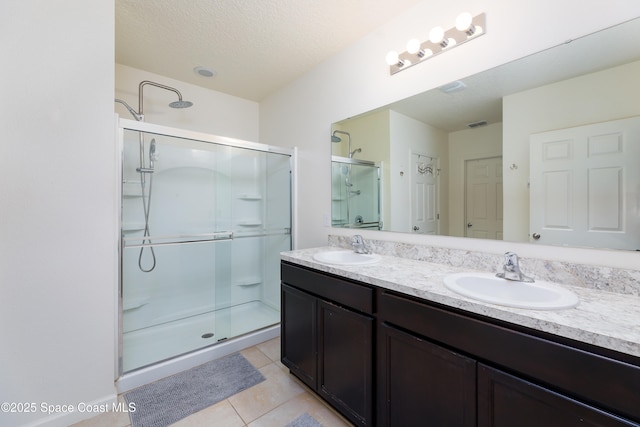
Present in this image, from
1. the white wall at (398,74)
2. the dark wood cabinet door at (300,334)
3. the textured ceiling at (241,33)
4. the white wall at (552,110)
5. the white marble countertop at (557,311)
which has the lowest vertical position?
the dark wood cabinet door at (300,334)

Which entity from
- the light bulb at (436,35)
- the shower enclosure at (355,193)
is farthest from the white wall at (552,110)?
the shower enclosure at (355,193)

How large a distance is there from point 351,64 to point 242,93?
1494mm

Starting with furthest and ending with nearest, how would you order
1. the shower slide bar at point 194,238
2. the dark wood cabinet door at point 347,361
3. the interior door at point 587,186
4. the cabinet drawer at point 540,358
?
the shower slide bar at point 194,238, the dark wood cabinet door at point 347,361, the interior door at point 587,186, the cabinet drawer at point 540,358

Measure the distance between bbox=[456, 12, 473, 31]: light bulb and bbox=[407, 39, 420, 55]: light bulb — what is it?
9.9 inches

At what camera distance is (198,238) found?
2393 mm

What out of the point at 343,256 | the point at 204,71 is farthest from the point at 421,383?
the point at 204,71

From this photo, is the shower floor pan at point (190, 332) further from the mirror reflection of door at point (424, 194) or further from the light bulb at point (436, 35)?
the light bulb at point (436, 35)

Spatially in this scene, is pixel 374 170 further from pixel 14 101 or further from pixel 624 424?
pixel 14 101

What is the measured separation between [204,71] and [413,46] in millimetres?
1967

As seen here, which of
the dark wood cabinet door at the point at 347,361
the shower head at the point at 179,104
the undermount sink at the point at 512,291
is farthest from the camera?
the shower head at the point at 179,104

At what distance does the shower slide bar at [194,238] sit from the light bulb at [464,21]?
2088 millimetres

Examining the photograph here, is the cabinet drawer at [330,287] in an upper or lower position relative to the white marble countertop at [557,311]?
lower

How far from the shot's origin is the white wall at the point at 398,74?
47.3 inches

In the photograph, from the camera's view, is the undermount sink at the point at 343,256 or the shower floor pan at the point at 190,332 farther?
the shower floor pan at the point at 190,332
